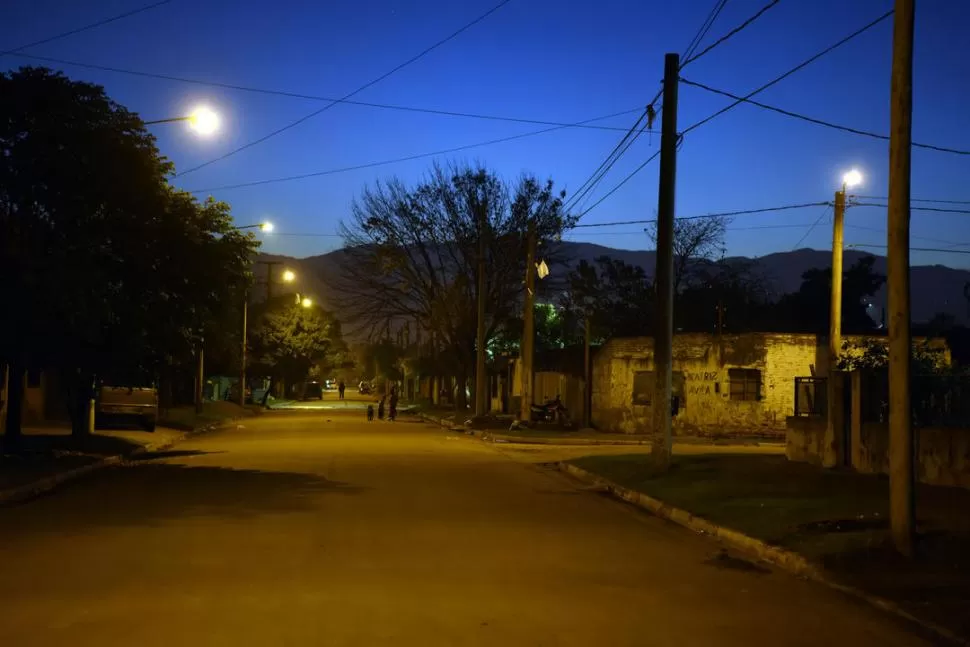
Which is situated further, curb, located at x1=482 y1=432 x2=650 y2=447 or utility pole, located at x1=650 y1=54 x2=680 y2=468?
curb, located at x1=482 y1=432 x2=650 y2=447

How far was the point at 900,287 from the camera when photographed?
34.8 ft

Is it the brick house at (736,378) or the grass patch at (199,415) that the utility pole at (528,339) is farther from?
the grass patch at (199,415)

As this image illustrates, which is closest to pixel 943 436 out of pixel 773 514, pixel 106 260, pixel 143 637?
pixel 773 514

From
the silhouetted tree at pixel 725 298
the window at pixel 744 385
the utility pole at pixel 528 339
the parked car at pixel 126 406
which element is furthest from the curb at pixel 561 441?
the silhouetted tree at pixel 725 298

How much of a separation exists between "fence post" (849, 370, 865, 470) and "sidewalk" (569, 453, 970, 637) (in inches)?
13.1

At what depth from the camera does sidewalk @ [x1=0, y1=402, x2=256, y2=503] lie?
1758cm

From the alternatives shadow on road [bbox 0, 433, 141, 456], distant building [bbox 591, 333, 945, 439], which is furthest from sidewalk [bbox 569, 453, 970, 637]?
distant building [bbox 591, 333, 945, 439]

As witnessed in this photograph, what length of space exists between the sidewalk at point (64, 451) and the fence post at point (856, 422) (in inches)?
544

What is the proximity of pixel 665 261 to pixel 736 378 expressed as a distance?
1842cm

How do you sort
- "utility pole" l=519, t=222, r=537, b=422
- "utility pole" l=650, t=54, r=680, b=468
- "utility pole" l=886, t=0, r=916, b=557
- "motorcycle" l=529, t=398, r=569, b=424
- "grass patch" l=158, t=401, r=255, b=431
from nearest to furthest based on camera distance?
"utility pole" l=886, t=0, r=916, b=557
"utility pole" l=650, t=54, r=680, b=468
"utility pole" l=519, t=222, r=537, b=422
"grass patch" l=158, t=401, r=255, b=431
"motorcycle" l=529, t=398, r=569, b=424

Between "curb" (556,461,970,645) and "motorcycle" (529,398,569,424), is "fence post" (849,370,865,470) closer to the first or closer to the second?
"curb" (556,461,970,645)

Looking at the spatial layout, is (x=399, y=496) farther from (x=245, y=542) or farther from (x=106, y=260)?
(x=106, y=260)

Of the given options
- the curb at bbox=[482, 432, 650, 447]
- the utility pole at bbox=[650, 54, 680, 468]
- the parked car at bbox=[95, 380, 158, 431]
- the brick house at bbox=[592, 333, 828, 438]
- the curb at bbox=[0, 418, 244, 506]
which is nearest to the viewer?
the curb at bbox=[0, 418, 244, 506]

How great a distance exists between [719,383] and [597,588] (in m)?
28.5
